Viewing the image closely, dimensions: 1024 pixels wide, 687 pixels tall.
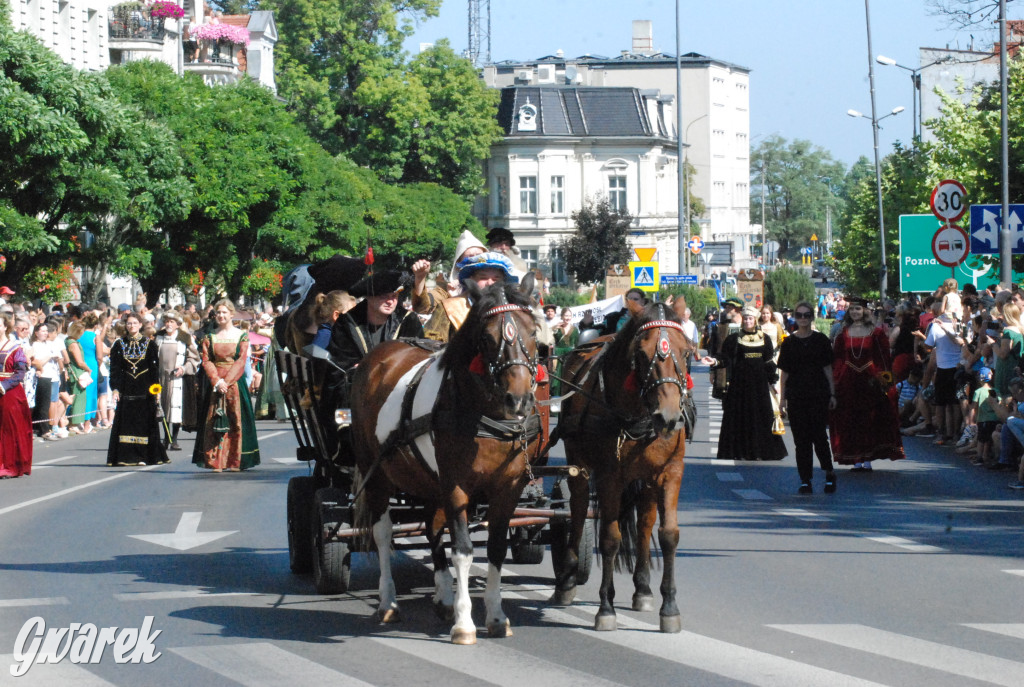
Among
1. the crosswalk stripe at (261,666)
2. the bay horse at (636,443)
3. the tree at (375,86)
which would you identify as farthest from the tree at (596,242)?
the crosswalk stripe at (261,666)

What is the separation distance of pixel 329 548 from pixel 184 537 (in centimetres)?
376

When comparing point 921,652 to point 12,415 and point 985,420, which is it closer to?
point 985,420

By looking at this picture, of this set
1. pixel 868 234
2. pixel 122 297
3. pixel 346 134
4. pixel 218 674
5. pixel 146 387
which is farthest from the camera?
pixel 346 134

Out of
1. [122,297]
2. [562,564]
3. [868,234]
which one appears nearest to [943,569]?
[562,564]

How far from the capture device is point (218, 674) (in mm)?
7688

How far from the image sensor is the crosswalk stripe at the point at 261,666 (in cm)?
751

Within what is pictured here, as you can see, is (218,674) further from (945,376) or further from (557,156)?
(557,156)

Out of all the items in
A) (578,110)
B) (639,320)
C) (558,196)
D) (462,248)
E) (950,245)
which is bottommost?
(639,320)

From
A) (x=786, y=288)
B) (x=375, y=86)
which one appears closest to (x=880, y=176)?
(x=786, y=288)

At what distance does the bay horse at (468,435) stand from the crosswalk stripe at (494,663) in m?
0.15

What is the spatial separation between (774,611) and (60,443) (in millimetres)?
17977

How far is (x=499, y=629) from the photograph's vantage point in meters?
8.46

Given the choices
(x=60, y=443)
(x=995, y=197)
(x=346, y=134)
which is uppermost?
(x=346, y=134)

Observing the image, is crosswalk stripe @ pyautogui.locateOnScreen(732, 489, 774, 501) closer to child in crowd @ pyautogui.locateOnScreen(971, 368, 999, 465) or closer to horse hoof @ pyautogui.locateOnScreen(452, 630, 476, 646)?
child in crowd @ pyautogui.locateOnScreen(971, 368, 999, 465)
